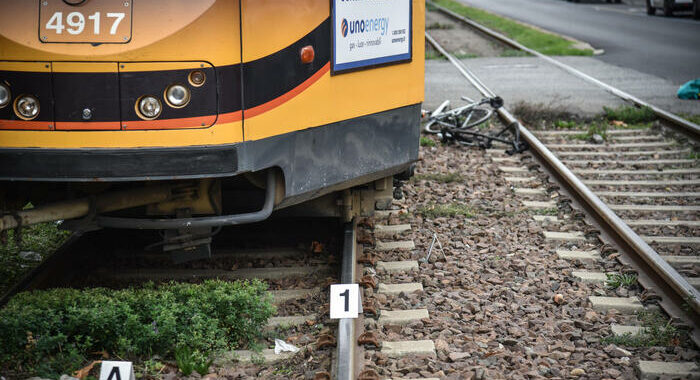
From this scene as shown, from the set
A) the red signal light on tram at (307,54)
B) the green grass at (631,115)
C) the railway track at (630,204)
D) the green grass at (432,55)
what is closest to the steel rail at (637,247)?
the railway track at (630,204)

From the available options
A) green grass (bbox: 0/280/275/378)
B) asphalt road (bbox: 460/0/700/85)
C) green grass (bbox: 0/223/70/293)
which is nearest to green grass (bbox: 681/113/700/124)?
asphalt road (bbox: 460/0/700/85)

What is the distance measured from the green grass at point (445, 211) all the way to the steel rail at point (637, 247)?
1.02 meters

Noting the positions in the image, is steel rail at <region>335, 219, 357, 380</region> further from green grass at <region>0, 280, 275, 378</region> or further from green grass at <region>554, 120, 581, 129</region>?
green grass at <region>554, 120, 581, 129</region>

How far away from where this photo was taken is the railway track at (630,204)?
211 inches

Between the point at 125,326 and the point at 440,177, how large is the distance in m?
4.63

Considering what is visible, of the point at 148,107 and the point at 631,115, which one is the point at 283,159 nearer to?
the point at 148,107

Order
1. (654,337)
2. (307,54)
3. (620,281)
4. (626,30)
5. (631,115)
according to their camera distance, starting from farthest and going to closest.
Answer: (626,30) < (631,115) < (620,281) < (307,54) < (654,337)

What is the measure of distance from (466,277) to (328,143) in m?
1.40

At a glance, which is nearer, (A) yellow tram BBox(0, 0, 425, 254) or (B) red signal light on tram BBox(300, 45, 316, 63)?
(A) yellow tram BBox(0, 0, 425, 254)

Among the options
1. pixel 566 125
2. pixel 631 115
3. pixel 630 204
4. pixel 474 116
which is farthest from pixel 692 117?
pixel 630 204

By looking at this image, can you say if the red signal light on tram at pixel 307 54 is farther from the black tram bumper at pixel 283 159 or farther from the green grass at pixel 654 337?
the green grass at pixel 654 337

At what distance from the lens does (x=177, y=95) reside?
178 inches

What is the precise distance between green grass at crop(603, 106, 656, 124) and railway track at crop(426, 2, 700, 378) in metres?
0.18

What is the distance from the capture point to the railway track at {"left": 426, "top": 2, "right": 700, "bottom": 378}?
5.36 meters
